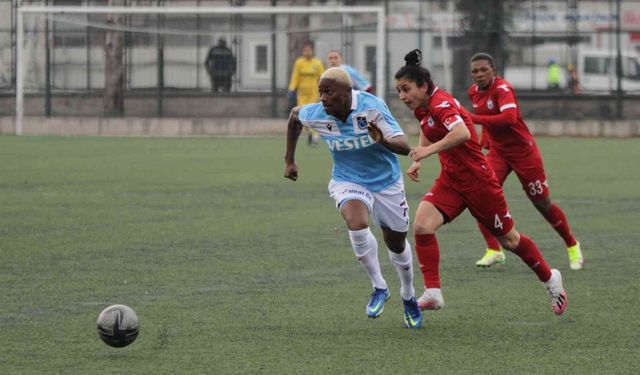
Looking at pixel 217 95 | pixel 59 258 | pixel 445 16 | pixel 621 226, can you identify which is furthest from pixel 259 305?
pixel 445 16

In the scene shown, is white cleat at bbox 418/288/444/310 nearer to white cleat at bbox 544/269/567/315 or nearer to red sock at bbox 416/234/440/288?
red sock at bbox 416/234/440/288

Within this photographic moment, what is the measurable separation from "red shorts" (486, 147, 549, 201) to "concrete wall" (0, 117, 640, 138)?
72.1 feet

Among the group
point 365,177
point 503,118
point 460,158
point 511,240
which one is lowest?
point 511,240

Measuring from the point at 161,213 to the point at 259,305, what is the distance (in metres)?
6.52

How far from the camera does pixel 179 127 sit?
112ft

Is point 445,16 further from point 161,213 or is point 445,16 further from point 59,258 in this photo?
point 59,258

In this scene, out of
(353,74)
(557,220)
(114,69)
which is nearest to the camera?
(557,220)

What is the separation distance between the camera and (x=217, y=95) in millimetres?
34500

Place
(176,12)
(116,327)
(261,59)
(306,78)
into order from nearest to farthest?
1. (116,327)
2. (306,78)
3. (176,12)
4. (261,59)

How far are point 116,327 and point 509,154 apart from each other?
527cm

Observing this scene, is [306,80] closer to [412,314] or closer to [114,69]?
[114,69]

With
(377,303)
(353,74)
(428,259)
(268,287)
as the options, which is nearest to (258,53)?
(353,74)

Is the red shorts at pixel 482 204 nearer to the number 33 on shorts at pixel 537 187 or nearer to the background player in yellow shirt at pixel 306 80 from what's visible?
the number 33 on shorts at pixel 537 187

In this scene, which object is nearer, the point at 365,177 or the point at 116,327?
the point at 116,327
